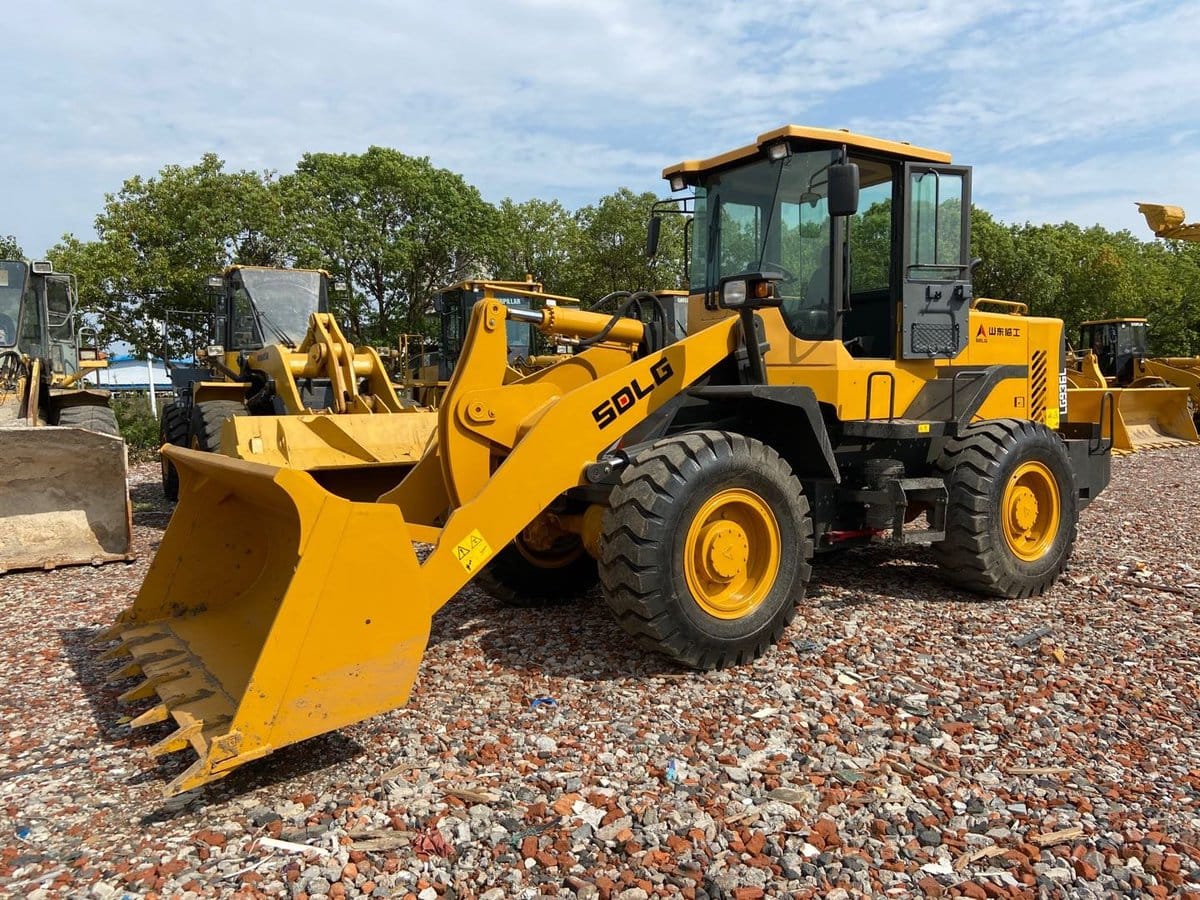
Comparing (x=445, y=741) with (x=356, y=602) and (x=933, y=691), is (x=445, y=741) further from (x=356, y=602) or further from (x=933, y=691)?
(x=933, y=691)

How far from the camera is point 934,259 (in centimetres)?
588

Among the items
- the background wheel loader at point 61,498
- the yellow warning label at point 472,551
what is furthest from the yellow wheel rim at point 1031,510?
the background wheel loader at point 61,498

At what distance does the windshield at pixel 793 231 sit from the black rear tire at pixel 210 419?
5946 mm

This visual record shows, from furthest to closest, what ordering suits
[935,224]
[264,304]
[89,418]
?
[264,304]
[89,418]
[935,224]

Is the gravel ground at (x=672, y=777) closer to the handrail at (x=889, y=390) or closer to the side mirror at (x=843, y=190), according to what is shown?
the handrail at (x=889, y=390)

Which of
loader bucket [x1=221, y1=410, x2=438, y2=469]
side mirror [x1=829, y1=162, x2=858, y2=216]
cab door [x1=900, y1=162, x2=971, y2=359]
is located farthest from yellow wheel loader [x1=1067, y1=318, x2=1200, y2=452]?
loader bucket [x1=221, y1=410, x2=438, y2=469]

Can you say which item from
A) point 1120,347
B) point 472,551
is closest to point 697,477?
point 472,551

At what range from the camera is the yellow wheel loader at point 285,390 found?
733cm

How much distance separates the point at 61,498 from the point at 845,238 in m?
6.45

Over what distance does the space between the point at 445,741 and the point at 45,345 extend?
A: 9895 mm

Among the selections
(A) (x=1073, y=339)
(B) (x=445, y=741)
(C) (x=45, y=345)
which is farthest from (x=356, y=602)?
(A) (x=1073, y=339)

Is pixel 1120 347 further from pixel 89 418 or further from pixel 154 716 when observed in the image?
pixel 154 716

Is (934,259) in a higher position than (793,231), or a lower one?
lower

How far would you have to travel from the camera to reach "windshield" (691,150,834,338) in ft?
17.9
